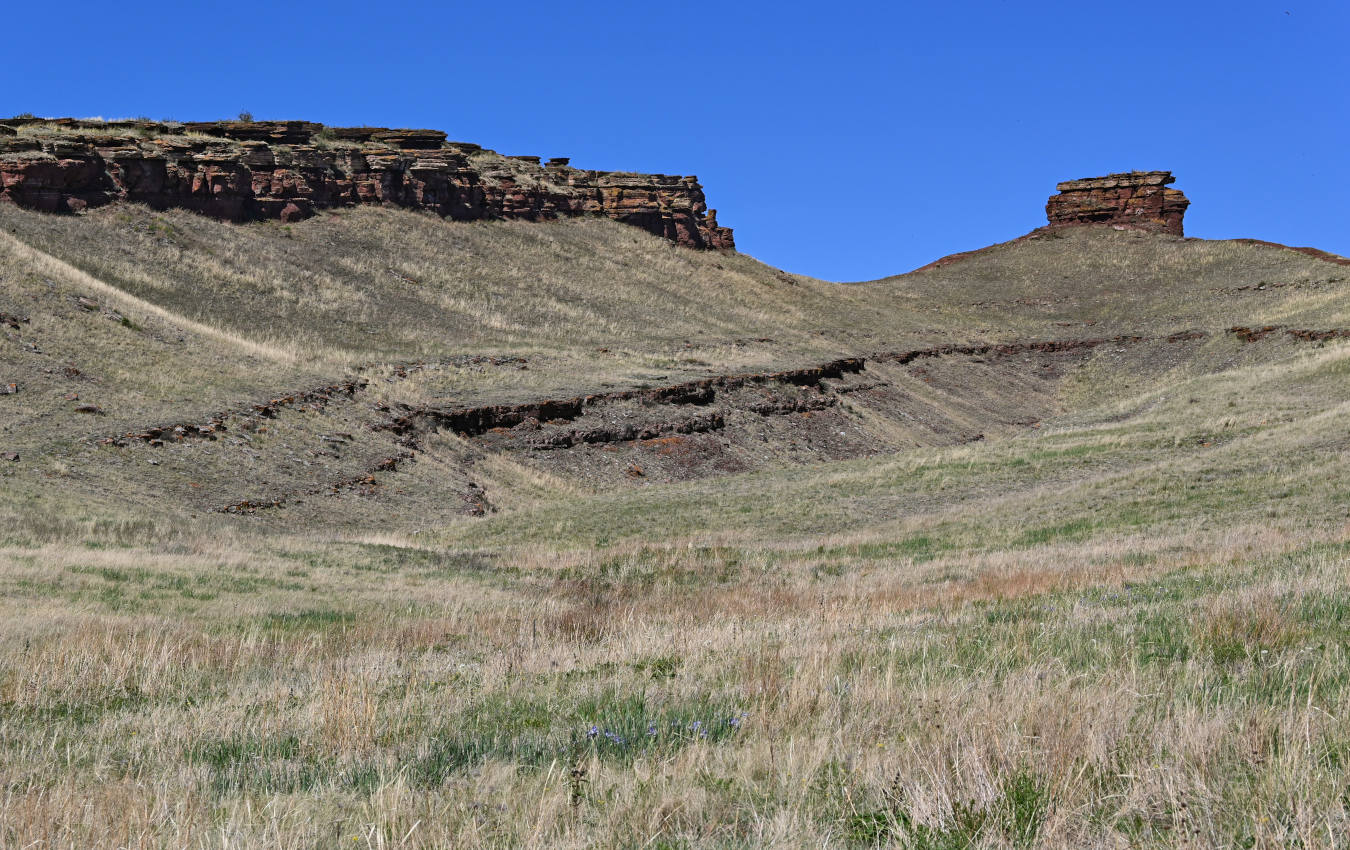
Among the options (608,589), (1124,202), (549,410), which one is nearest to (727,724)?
(608,589)

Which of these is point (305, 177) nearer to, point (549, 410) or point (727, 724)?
point (549, 410)

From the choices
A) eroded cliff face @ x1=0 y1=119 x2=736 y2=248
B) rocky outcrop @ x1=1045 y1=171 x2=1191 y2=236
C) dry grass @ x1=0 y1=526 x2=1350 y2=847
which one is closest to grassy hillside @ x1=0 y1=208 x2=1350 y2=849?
dry grass @ x1=0 y1=526 x2=1350 y2=847

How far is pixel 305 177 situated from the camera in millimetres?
73188

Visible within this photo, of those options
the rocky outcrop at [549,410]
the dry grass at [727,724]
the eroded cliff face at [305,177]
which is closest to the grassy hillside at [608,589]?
the dry grass at [727,724]

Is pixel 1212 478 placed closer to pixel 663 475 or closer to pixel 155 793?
pixel 663 475

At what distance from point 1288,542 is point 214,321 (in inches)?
1831

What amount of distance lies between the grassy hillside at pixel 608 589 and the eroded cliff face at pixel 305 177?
12.3 ft

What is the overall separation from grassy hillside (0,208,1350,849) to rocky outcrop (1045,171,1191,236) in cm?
5263

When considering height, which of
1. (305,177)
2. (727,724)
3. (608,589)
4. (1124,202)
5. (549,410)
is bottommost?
(608,589)

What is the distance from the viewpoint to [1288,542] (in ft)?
49.5

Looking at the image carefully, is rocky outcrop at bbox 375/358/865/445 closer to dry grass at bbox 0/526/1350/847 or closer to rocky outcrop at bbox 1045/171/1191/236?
dry grass at bbox 0/526/1350/847

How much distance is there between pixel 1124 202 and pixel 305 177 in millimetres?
82743

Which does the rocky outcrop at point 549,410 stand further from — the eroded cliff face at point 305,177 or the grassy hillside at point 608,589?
the eroded cliff face at point 305,177

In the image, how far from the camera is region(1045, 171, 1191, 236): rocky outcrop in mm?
114250
